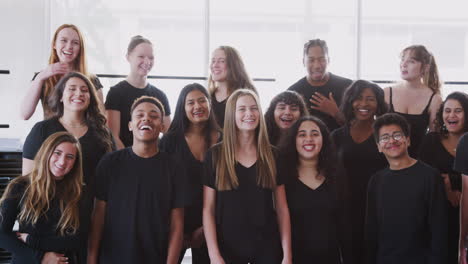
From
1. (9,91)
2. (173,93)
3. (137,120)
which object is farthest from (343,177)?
(9,91)

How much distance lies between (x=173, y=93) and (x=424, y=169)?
234cm

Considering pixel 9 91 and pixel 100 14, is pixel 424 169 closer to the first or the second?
A: pixel 100 14

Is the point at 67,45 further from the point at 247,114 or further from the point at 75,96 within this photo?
the point at 247,114

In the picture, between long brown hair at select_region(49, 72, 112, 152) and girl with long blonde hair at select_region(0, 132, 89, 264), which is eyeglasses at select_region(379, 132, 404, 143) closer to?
long brown hair at select_region(49, 72, 112, 152)

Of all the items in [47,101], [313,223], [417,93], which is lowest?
[313,223]

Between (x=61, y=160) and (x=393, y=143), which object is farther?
(x=393, y=143)

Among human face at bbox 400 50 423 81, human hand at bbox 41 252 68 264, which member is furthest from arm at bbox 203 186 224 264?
human face at bbox 400 50 423 81

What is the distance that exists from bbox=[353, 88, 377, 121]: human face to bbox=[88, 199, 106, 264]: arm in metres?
1.48

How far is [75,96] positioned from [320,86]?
149 centimetres

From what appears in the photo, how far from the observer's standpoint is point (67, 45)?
2.77m

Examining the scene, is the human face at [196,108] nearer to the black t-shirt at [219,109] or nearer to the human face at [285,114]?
the black t-shirt at [219,109]

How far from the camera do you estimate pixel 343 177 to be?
2.57m

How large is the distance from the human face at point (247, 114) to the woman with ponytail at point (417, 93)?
3.51 ft

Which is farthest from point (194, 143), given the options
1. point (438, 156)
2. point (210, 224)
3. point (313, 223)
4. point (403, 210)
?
point (438, 156)
